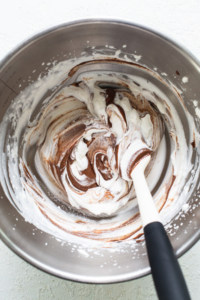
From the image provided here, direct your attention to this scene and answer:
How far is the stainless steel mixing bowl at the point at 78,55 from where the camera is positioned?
0.82 metres

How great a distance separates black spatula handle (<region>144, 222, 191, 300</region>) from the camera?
67 centimetres

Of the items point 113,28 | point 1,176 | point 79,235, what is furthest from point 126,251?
point 113,28

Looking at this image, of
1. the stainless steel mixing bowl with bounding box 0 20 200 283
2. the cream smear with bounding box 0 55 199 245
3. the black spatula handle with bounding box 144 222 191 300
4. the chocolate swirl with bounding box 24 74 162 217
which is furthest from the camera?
the chocolate swirl with bounding box 24 74 162 217

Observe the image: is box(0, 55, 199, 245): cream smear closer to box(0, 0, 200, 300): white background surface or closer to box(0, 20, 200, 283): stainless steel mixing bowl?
box(0, 20, 200, 283): stainless steel mixing bowl

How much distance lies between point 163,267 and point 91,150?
1.78ft

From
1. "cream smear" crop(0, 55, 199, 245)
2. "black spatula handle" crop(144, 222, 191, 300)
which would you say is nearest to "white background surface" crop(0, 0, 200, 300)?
"cream smear" crop(0, 55, 199, 245)

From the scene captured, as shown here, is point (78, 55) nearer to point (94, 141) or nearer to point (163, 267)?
point (94, 141)

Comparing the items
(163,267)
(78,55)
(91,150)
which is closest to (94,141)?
(91,150)

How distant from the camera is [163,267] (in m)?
0.72

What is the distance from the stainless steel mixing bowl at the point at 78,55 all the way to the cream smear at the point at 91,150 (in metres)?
0.05

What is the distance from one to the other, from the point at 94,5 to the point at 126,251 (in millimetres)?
779

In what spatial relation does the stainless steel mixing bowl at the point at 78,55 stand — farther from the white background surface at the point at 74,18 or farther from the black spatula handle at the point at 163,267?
the white background surface at the point at 74,18

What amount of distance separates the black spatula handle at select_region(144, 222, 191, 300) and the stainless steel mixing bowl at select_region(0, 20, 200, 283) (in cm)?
10

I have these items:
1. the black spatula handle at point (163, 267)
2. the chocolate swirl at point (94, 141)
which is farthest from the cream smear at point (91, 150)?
the black spatula handle at point (163, 267)
